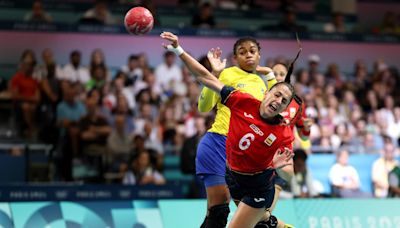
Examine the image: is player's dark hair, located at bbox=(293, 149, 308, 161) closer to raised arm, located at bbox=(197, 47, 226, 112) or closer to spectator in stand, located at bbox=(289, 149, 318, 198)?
spectator in stand, located at bbox=(289, 149, 318, 198)

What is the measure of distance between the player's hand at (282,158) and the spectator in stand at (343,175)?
7.37 meters

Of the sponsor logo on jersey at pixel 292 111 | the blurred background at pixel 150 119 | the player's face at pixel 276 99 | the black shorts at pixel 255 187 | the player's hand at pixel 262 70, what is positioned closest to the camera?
the player's face at pixel 276 99

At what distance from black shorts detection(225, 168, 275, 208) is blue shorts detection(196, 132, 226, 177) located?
57cm

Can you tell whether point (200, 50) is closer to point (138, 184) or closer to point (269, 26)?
point (269, 26)

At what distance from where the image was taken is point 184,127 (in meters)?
17.5

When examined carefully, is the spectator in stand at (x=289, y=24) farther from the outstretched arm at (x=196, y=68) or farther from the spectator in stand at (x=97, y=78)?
the outstretched arm at (x=196, y=68)

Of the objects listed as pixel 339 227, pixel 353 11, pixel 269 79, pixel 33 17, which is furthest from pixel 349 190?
pixel 353 11

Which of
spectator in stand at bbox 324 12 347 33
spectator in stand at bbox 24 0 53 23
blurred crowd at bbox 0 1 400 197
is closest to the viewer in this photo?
blurred crowd at bbox 0 1 400 197

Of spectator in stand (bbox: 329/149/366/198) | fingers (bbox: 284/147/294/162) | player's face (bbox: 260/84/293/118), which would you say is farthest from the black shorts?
spectator in stand (bbox: 329/149/366/198)

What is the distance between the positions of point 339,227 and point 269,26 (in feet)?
A: 28.8

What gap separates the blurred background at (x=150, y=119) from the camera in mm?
13148

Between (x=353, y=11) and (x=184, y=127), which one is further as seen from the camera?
(x=353, y=11)

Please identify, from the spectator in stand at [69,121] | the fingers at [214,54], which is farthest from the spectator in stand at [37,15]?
the fingers at [214,54]

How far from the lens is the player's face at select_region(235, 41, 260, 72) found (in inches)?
378
